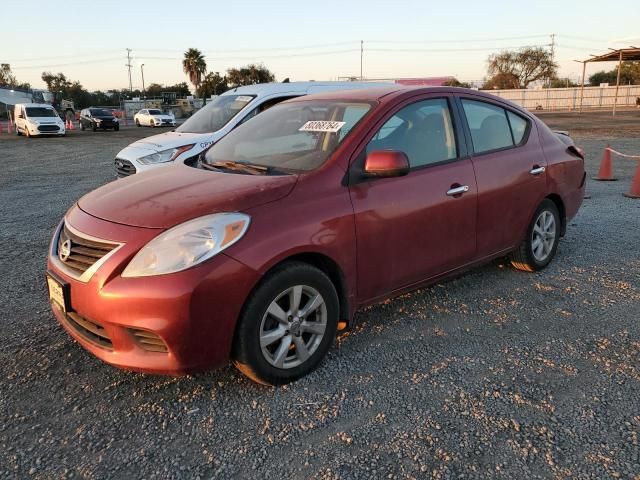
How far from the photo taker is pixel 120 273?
104 inches

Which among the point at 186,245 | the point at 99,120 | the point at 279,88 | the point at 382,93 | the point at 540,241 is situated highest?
the point at 279,88

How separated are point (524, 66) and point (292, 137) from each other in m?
83.1

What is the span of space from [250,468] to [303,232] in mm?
1200

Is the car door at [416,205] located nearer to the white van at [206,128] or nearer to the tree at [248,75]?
the white van at [206,128]

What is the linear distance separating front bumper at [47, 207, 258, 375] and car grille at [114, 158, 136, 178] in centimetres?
529

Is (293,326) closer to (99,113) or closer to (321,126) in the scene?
(321,126)

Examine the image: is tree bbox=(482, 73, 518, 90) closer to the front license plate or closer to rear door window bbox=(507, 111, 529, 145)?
rear door window bbox=(507, 111, 529, 145)

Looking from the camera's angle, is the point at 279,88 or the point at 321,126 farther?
the point at 279,88

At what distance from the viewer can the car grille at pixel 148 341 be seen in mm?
2637

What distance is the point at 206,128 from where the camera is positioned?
323 inches

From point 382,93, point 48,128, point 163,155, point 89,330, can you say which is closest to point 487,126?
point 382,93

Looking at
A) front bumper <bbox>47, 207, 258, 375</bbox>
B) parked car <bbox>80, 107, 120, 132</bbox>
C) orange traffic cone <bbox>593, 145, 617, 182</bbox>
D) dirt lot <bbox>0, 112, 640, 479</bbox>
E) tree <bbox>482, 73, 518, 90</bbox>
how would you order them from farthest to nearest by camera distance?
tree <bbox>482, 73, 518, 90</bbox> < parked car <bbox>80, 107, 120, 132</bbox> < orange traffic cone <bbox>593, 145, 617, 182</bbox> < front bumper <bbox>47, 207, 258, 375</bbox> < dirt lot <bbox>0, 112, 640, 479</bbox>

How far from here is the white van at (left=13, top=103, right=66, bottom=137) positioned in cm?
2641

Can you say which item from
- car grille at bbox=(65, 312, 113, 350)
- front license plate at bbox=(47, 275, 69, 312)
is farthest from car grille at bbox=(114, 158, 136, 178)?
car grille at bbox=(65, 312, 113, 350)
